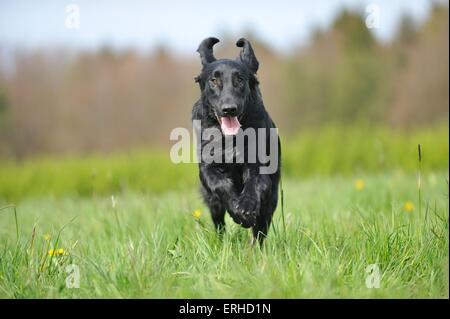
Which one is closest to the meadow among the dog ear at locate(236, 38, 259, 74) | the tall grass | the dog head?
the dog head

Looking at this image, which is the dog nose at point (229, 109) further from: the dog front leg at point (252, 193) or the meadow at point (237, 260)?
the meadow at point (237, 260)

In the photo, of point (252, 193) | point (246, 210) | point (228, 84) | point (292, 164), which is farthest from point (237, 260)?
point (292, 164)

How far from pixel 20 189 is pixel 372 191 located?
1043cm

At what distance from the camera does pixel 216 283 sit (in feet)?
10.3

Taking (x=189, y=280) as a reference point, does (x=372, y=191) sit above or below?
above

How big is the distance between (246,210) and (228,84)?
3.11 ft

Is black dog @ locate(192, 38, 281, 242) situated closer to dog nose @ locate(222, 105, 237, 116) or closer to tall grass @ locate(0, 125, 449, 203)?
dog nose @ locate(222, 105, 237, 116)

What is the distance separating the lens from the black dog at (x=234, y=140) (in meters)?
3.97

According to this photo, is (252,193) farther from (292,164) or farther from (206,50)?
(292,164)

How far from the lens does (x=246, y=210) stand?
3805mm

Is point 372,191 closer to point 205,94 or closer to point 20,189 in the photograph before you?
point 205,94

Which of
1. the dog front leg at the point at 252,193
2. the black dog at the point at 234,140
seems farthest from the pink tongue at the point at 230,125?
the dog front leg at the point at 252,193
